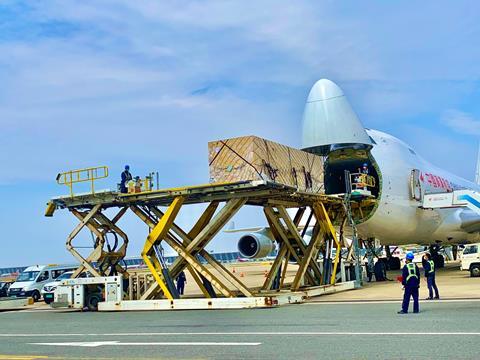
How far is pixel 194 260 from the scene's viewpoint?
1947 centimetres

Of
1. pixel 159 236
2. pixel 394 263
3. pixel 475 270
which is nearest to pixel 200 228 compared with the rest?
pixel 159 236

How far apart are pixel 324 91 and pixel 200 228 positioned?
273 inches

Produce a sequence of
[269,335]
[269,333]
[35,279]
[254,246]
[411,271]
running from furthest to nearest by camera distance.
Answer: [35,279] → [254,246] → [411,271] → [269,333] → [269,335]

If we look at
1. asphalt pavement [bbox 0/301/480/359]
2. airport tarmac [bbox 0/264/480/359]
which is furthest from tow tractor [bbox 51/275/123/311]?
asphalt pavement [bbox 0/301/480/359]

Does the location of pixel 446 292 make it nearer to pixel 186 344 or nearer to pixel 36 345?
pixel 186 344

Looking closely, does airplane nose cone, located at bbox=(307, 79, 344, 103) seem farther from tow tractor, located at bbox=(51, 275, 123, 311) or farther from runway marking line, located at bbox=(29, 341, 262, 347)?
runway marking line, located at bbox=(29, 341, 262, 347)

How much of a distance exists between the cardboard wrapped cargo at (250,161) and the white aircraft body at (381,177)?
2588 millimetres

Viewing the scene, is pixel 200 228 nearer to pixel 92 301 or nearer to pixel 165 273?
pixel 165 273

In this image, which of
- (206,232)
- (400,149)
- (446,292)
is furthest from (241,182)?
(400,149)

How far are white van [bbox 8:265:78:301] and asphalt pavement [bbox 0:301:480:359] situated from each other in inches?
691

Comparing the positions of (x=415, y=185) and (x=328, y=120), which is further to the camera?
(x=415, y=185)

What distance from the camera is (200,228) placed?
20.5 metres

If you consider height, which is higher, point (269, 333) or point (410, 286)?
point (410, 286)

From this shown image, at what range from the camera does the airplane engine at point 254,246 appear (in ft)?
94.7
